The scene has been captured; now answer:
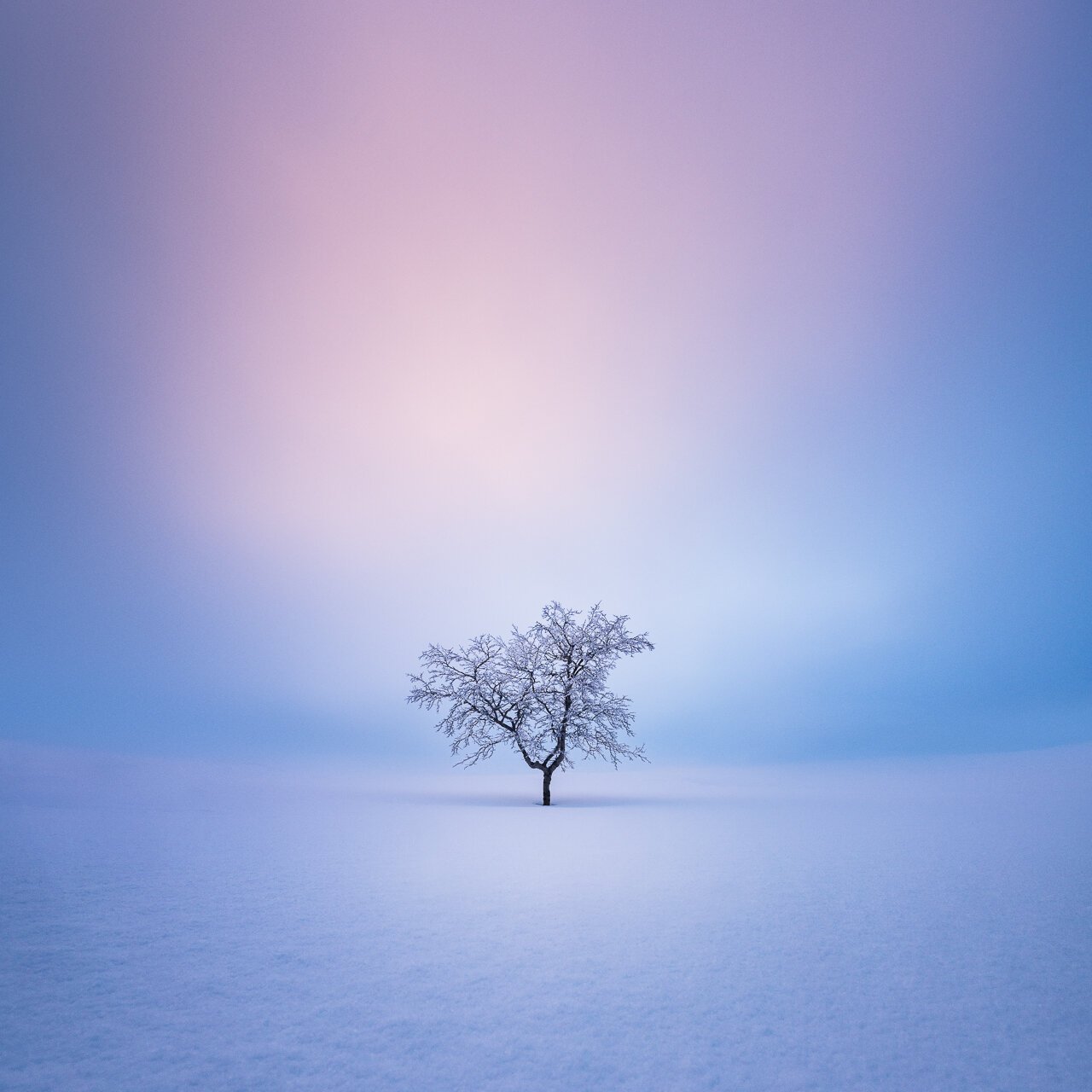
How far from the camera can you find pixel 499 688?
84.1ft

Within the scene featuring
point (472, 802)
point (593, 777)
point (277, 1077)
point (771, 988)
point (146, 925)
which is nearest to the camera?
point (277, 1077)

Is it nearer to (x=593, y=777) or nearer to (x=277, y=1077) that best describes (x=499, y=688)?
(x=593, y=777)

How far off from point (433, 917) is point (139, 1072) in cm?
390

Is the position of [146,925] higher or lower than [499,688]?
lower

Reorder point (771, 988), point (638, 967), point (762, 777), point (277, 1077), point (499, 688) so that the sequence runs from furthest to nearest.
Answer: point (762, 777) → point (499, 688) → point (638, 967) → point (771, 988) → point (277, 1077)

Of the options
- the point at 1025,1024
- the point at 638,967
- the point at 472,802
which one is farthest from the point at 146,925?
the point at 472,802

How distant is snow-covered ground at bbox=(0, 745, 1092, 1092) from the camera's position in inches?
170

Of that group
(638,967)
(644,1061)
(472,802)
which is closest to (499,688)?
(472,802)

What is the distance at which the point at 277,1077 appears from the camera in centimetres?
412

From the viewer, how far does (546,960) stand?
625 centimetres

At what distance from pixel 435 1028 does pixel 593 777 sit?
35.8 m

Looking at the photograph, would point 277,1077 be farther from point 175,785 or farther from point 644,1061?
point 175,785

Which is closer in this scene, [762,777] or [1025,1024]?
[1025,1024]

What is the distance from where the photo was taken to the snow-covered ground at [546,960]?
4.32 meters
